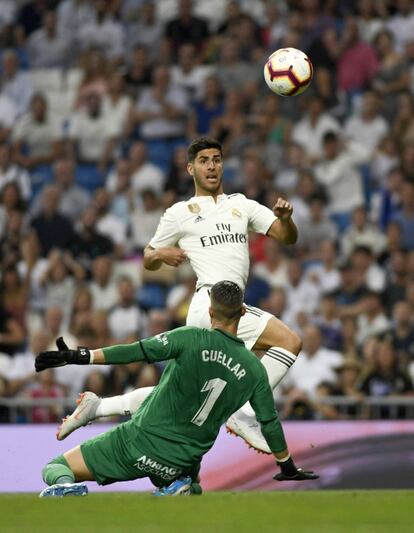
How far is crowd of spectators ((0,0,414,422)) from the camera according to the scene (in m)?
16.8

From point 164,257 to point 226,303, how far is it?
1.23 m

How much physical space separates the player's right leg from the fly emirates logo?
120 cm

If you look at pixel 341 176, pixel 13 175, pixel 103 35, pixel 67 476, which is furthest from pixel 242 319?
pixel 103 35

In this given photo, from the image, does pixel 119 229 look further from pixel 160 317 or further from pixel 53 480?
pixel 53 480

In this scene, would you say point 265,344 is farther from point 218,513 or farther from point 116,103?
point 116,103

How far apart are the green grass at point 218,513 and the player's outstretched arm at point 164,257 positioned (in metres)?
1.78

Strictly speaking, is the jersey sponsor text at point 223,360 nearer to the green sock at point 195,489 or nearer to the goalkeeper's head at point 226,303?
the goalkeeper's head at point 226,303

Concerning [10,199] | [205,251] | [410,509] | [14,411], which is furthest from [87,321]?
[410,509]

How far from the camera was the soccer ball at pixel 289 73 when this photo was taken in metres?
11.7

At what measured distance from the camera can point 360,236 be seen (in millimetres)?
18188

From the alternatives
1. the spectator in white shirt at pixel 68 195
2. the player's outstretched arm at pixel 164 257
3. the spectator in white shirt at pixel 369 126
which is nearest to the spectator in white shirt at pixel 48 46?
the spectator in white shirt at pixel 68 195

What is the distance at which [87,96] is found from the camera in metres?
20.9

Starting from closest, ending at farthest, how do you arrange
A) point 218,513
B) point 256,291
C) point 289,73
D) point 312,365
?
point 218,513
point 289,73
point 312,365
point 256,291

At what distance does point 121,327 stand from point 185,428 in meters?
7.41
